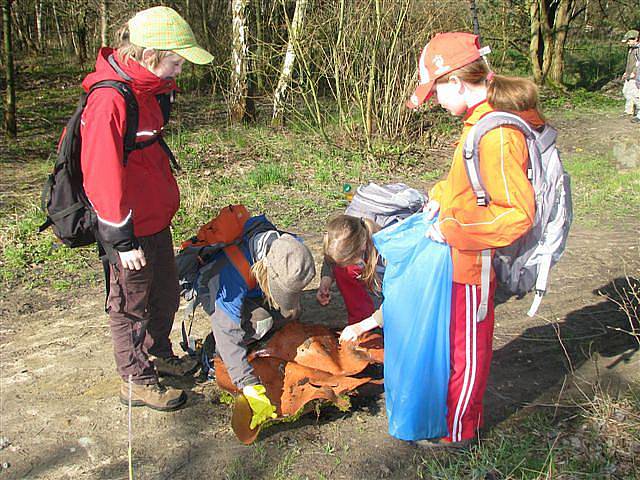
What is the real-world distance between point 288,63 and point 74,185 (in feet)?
25.0

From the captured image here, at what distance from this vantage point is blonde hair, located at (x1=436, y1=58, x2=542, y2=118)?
100 inches

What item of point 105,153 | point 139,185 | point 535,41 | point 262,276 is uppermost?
point 535,41

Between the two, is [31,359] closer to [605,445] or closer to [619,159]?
[605,445]

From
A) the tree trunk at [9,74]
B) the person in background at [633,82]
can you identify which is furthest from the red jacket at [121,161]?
the person in background at [633,82]

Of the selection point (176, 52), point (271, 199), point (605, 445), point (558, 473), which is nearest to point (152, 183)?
point (176, 52)

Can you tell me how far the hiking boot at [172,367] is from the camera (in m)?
3.76

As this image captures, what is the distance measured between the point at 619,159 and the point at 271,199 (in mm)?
5504

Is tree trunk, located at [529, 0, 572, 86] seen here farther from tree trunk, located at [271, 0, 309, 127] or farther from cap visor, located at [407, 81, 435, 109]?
cap visor, located at [407, 81, 435, 109]

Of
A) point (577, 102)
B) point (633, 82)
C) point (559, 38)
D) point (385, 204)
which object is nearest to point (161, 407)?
point (385, 204)

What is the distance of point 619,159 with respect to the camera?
9547 millimetres

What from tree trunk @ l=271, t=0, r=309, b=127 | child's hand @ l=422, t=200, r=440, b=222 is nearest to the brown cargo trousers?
child's hand @ l=422, t=200, r=440, b=222

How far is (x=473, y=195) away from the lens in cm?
255

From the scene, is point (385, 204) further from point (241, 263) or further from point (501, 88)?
point (501, 88)

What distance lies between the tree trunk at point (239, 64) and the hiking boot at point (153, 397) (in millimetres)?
7683
